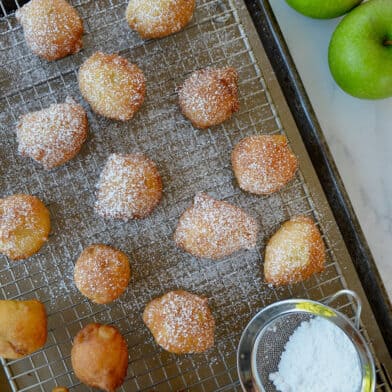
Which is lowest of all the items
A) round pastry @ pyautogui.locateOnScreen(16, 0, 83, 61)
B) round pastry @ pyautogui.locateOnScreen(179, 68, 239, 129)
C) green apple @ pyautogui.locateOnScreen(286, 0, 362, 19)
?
round pastry @ pyautogui.locateOnScreen(179, 68, 239, 129)

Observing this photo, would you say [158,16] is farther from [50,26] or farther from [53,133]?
[53,133]

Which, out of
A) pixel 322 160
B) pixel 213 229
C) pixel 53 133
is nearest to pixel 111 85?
pixel 53 133

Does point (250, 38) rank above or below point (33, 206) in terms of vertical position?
above

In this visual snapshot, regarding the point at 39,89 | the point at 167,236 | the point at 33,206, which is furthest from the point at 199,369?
the point at 39,89

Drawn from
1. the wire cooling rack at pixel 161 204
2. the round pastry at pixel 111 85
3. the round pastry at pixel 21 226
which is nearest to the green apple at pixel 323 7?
the wire cooling rack at pixel 161 204

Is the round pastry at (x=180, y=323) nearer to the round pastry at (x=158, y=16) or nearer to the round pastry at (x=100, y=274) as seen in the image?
the round pastry at (x=100, y=274)

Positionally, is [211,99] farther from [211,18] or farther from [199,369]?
[199,369]

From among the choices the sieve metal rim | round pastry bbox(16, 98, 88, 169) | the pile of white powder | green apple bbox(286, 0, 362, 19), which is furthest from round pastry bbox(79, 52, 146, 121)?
the pile of white powder

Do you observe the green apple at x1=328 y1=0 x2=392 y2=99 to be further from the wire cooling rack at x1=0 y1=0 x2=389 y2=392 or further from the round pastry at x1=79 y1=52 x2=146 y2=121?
the round pastry at x1=79 y1=52 x2=146 y2=121
